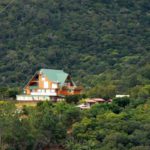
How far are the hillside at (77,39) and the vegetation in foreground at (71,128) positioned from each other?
446 inches

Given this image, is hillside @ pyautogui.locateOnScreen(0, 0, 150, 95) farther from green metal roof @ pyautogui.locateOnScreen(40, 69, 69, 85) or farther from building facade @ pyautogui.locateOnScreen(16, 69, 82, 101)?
green metal roof @ pyautogui.locateOnScreen(40, 69, 69, 85)

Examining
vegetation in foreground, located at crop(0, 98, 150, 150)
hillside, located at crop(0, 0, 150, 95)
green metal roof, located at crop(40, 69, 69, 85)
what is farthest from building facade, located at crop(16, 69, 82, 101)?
vegetation in foreground, located at crop(0, 98, 150, 150)

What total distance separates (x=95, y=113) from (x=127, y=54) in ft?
74.8

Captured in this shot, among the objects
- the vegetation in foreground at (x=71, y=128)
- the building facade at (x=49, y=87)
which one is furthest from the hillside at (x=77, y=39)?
the vegetation in foreground at (x=71, y=128)

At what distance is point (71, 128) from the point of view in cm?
4378

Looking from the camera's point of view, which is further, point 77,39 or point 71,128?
point 77,39

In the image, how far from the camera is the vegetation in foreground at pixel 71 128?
41.0m

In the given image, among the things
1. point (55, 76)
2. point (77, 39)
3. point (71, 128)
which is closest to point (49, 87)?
point (55, 76)

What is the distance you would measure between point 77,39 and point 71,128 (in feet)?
84.2

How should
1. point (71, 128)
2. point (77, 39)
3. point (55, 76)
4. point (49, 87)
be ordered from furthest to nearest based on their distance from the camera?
point (77, 39) < point (55, 76) < point (49, 87) < point (71, 128)

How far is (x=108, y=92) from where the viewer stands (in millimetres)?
50938

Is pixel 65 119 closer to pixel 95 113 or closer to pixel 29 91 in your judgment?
pixel 95 113

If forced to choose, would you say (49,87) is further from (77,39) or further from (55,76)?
(77,39)

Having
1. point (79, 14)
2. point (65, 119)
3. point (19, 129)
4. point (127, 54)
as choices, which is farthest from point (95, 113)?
point (79, 14)
